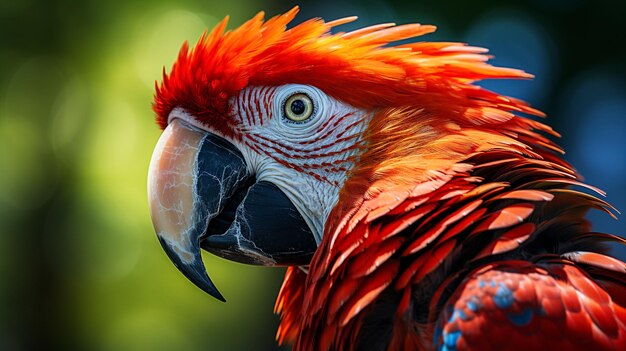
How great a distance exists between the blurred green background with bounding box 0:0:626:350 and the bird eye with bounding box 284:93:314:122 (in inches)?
120

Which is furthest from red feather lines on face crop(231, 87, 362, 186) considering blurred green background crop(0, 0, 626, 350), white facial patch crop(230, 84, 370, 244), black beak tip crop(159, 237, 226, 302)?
blurred green background crop(0, 0, 626, 350)

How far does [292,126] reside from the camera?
1705 millimetres

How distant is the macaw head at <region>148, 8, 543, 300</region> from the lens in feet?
5.28

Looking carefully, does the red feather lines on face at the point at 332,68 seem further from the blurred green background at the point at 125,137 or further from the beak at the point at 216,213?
the blurred green background at the point at 125,137

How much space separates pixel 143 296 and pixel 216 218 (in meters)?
3.63

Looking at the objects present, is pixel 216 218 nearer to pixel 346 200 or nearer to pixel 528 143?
pixel 346 200

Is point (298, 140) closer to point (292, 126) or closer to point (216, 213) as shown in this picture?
point (292, 126)

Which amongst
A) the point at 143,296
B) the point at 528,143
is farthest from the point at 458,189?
the point at 143,296

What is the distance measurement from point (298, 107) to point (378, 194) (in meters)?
0.33

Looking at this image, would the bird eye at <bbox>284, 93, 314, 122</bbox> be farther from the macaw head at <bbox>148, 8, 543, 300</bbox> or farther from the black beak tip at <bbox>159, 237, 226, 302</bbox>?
the black beak tip at <bbox>159, 237, 226, 302</bbox>

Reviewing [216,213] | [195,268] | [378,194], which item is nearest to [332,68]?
[378,194]

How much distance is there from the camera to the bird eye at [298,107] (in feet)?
5.51

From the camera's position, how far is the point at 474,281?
4.22 feet

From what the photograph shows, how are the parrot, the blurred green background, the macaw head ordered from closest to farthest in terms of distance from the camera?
the parrot, the macaw head, the blurred green background
